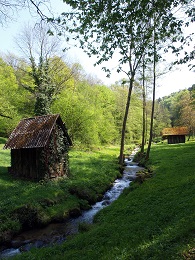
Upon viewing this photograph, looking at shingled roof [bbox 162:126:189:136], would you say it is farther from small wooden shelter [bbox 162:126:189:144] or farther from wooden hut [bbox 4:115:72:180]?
wooden hut [bbox 4:115:72:180]

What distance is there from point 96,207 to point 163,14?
1185cm

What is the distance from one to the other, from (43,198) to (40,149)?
505 centimetres

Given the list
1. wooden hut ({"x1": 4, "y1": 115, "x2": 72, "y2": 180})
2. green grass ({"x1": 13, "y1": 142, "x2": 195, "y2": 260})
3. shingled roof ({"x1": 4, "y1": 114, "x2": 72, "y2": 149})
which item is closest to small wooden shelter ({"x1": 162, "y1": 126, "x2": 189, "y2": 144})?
wooden hut ({"x1": 4, "y1": 115, "x2": 72, "y2": 180})

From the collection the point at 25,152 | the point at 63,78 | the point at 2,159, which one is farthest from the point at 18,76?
the point at 25,152

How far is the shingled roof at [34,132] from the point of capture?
17.5m

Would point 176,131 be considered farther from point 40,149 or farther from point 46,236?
point 46,236

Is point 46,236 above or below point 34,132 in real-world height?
below

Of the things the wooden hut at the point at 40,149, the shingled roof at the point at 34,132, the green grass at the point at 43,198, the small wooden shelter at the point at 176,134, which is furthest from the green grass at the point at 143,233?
the small wooden shelter at the point at 176,134

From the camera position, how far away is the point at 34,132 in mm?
18844

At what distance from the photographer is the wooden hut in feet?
57.7

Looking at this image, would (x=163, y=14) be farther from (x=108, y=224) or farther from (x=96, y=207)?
(x=96, y=207)

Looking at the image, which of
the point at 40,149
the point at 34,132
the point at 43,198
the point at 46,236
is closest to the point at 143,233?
the point at 46,236

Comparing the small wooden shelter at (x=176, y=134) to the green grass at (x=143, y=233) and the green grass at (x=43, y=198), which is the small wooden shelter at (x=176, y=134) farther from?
the green grass at (x=143, y=233)

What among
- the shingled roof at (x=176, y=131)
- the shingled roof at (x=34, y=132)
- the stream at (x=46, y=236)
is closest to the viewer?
the stream at (x=46, y=236)
